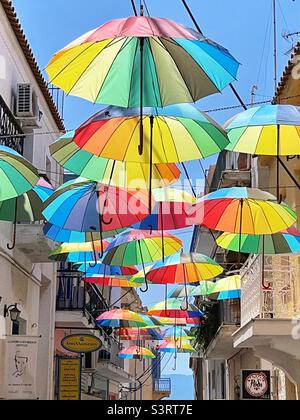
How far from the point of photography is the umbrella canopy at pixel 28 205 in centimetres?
1053

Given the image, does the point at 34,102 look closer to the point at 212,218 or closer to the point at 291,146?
the point at 212,218

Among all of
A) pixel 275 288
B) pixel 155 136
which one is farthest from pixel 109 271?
pixel 155 136

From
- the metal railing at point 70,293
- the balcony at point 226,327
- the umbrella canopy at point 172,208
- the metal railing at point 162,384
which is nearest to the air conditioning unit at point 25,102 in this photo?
the umbrella canopy at point 172,208

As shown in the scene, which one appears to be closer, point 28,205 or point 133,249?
point 28,205

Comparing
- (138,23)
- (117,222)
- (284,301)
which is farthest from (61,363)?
(138,23)

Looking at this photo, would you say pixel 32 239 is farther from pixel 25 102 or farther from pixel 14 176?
pixel 14 176

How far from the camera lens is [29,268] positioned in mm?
15750

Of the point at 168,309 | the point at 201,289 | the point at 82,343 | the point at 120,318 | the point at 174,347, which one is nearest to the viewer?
the point at 201,289

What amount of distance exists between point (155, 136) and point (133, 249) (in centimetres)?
500

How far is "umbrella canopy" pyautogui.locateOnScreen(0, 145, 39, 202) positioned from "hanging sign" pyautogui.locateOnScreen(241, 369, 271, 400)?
8.50m

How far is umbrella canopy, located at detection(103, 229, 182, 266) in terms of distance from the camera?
12.8 meters


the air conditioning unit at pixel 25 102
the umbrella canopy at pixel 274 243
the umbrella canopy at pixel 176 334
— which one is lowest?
the umbrella canopy at pixel 274 243

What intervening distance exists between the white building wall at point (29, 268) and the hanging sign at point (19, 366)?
0.51m

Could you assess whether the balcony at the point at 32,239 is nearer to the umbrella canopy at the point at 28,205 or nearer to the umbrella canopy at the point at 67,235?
the umbrella canopy at the point at 67,235
